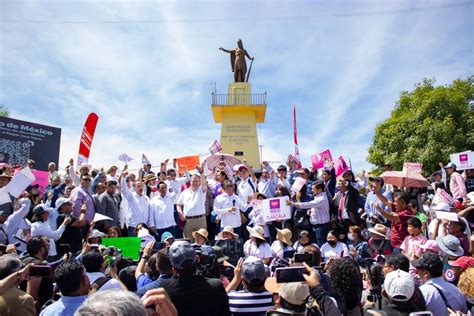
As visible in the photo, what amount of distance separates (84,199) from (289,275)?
6.89 metres

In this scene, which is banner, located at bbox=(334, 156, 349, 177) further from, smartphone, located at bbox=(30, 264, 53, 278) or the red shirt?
smartphone, located at bbox=(30, 264, 53, 278)

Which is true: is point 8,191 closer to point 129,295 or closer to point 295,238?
point 295,238

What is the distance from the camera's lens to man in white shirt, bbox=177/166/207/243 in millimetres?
9703

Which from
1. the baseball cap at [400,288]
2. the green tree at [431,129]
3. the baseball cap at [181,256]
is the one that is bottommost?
the baseball cap at [400,288]

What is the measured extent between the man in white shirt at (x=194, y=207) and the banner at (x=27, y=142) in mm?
9626

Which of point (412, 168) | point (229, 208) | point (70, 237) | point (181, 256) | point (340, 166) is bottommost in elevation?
point (181, 256)

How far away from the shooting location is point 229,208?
30.6 ft

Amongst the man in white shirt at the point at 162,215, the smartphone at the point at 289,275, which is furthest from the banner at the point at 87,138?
the smartphone at the point at 289,275

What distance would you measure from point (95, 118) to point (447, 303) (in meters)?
10.5

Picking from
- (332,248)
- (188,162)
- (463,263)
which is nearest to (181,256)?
(463,263)

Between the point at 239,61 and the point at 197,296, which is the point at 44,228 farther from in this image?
the point at 239,61

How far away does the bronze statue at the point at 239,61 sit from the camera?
87.8 ft

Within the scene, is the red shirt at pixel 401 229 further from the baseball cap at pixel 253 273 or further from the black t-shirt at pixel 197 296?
the black t-shirt at pixel 197 296

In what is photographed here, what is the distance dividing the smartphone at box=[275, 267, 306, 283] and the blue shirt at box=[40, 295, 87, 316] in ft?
5.28
